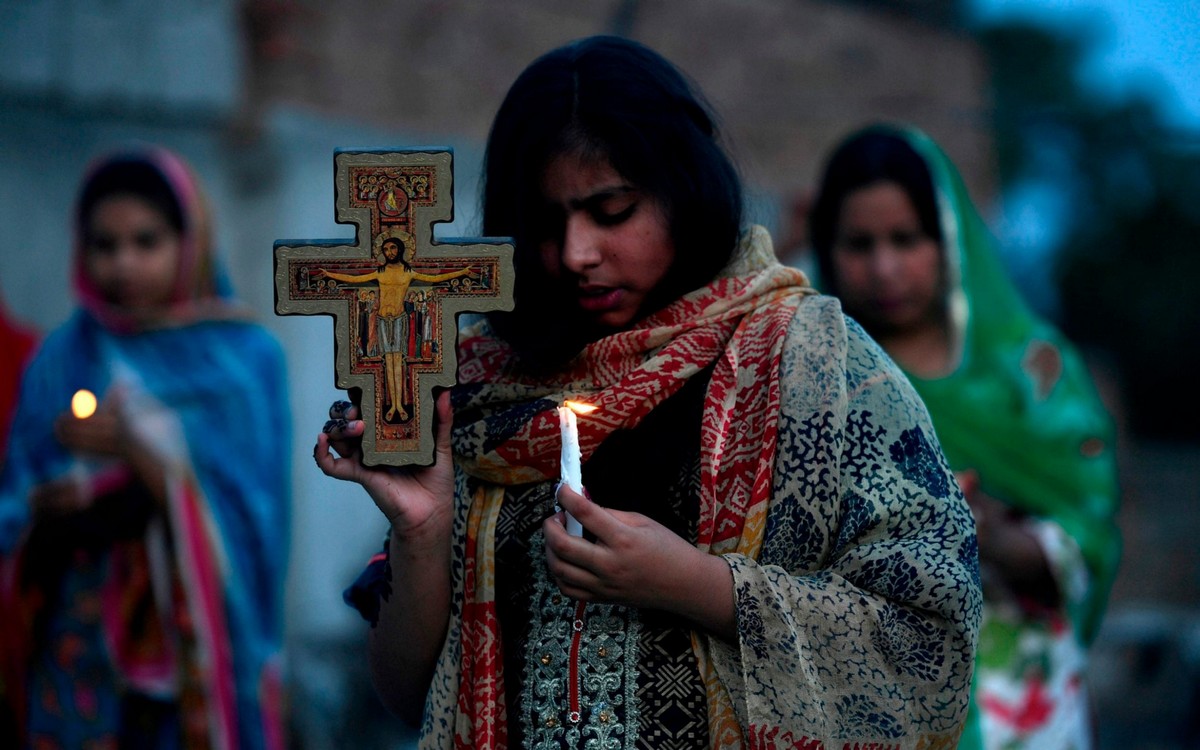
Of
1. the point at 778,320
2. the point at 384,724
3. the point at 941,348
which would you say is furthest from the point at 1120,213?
the point at 778,320

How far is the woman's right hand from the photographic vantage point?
185 centimetres

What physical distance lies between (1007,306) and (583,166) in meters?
2.19

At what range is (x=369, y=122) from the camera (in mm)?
6848

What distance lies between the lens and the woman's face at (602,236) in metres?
1.97

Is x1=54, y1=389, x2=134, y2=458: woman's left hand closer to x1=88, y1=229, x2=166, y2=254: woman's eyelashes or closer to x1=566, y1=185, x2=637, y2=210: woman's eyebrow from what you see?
x1=88, y1=229, x2=166, y2=254: woman's eyelashes

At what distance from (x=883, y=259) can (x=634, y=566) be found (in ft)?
6.40

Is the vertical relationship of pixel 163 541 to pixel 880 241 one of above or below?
below

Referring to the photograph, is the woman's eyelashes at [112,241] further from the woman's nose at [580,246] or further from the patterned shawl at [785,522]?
the woman's nose at [580,246]

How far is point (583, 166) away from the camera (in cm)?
198

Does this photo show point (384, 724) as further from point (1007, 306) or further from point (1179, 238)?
point (1179, 238)

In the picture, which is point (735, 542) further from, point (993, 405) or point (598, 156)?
point (993, 405)

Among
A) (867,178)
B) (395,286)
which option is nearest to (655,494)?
(395,286)

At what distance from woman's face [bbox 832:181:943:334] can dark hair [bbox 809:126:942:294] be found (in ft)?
0.07

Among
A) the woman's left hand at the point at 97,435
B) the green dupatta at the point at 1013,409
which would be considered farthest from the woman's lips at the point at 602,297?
the woman's left hand at the point at 97,435
